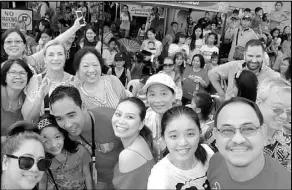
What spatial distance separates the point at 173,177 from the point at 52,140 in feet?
3.15

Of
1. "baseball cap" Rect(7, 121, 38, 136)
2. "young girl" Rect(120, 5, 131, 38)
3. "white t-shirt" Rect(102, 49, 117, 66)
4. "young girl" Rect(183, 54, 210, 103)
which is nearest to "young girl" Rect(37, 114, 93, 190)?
"baseball cap" Rect(7, 121, 38, 136)

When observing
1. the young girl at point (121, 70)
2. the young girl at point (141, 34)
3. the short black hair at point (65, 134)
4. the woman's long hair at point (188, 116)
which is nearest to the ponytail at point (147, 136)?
the woman's long hair at point (188, 116)

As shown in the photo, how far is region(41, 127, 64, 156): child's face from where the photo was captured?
235 cm

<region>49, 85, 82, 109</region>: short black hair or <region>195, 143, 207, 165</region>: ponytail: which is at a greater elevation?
<region>49, 85, 82, 109</region>: short black hair

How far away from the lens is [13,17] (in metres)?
5.43

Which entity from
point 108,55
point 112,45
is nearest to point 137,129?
point 108,55

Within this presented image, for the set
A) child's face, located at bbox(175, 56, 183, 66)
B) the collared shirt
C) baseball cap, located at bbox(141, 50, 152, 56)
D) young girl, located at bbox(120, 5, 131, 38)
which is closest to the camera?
the collared shirt

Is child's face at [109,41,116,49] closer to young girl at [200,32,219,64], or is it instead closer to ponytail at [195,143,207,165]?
young girl at [200,32,219,64]

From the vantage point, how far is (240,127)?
1646 mm

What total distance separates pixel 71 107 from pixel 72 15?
24.9ft

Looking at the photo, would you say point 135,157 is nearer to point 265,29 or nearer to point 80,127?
point 80,127

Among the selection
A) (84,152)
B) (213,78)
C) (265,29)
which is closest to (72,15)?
(265,29)

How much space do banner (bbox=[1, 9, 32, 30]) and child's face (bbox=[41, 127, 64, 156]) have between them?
306cm

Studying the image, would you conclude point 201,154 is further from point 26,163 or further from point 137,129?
point 26,163
